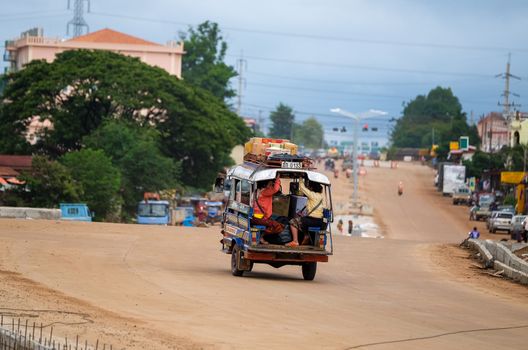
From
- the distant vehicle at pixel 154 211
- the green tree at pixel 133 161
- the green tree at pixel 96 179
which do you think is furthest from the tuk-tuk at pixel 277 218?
the green tree at pixel 133 161

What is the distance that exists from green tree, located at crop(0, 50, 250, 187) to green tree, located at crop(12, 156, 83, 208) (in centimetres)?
2163

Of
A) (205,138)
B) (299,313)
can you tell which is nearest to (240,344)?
(299,313)

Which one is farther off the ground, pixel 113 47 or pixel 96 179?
pixel 113 47

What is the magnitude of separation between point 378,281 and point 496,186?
93204 mm

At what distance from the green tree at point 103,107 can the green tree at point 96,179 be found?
49.0ft

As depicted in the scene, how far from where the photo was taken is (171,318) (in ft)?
52.8

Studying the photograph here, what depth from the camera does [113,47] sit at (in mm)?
137875

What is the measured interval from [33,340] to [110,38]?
13035 centimetres

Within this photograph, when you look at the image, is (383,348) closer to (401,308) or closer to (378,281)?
(401,308)

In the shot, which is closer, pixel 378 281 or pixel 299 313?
pixel 299 313

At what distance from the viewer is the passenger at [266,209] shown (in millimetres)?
23859

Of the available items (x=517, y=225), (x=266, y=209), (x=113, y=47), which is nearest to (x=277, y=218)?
(x=266, y=209)

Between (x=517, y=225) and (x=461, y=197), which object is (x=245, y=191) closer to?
(x=517, y=225)

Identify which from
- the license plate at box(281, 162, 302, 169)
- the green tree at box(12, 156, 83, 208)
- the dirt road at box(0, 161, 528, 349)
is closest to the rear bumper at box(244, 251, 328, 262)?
the dirt road at box(0, 161, 528, 349)
